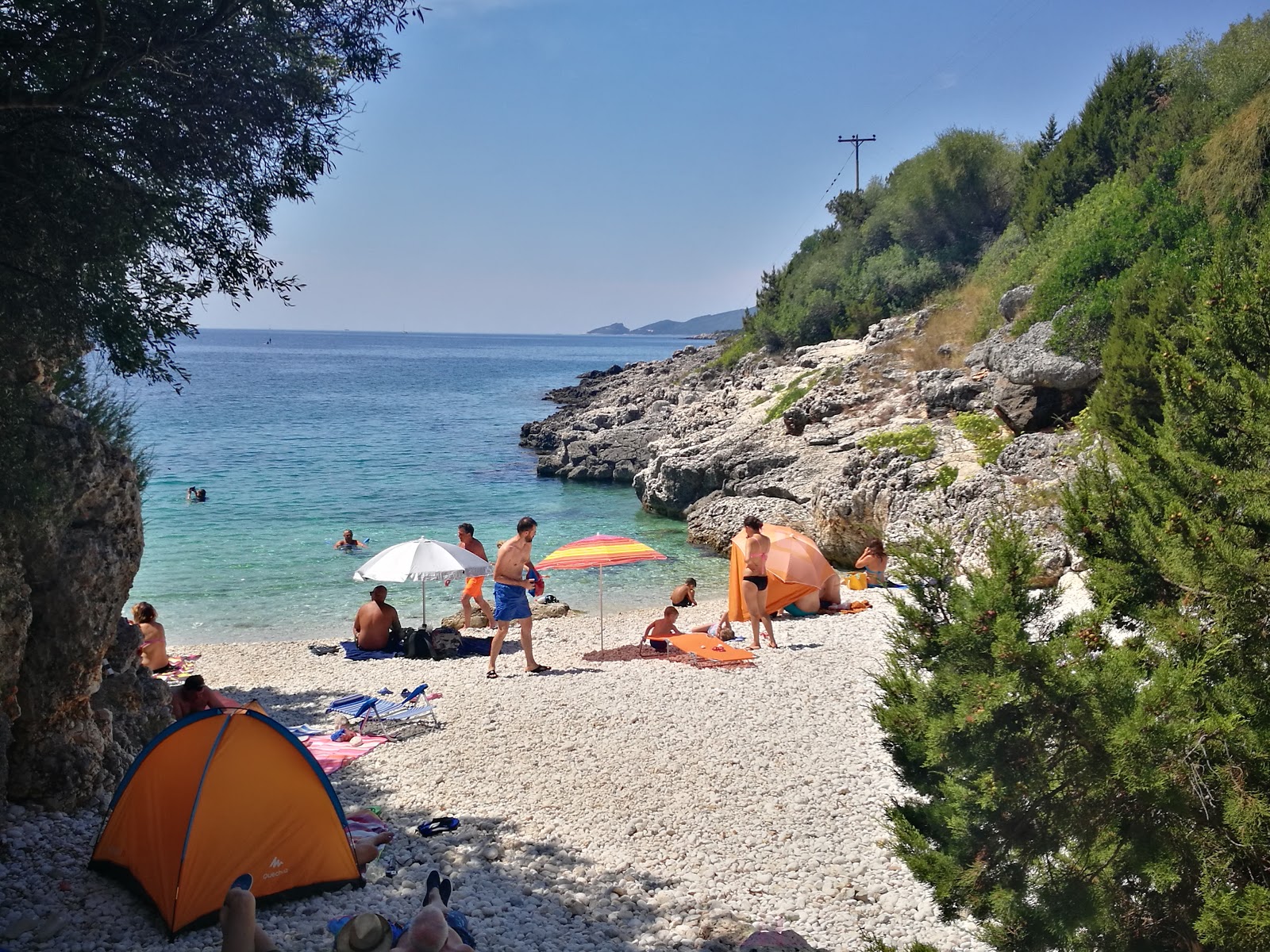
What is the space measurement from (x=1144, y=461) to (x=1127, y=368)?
958cm

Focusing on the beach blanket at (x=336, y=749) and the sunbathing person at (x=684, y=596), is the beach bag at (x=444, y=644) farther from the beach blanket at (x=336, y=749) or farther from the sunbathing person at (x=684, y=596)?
the sunbathing person at (x=684, y=596)

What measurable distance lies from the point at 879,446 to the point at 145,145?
1672 cm

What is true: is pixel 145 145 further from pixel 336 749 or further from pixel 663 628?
pixel 663 628

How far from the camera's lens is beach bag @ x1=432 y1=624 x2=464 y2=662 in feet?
45.2

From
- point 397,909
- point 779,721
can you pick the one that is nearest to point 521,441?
point 779,721

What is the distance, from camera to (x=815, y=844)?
7402mm

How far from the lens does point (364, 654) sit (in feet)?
46.6

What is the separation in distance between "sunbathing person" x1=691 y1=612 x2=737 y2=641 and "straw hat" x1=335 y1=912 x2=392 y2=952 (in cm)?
842

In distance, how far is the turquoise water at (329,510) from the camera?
1934cm

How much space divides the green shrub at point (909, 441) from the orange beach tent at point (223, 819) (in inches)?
599

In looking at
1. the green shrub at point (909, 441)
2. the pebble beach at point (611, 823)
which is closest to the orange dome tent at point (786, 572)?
the pebble beach at point (611, 823)

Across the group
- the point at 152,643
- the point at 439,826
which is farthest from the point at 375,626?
the point at 439,826

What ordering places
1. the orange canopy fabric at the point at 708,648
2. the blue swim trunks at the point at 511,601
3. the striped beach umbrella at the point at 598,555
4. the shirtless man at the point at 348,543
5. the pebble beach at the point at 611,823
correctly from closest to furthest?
the pebble beach at the point at 611,823
the blue swim trunks at the point at 511,601
the orange canopy fabric at the point at 708,648
the striped beach umbrella at the point at 598,555
the shirtless man at the point at 348,543

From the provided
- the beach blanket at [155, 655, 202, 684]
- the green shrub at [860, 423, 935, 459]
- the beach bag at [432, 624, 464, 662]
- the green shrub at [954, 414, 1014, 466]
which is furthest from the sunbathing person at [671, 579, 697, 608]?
the beach blanket at [155, 655, 202, 684]
